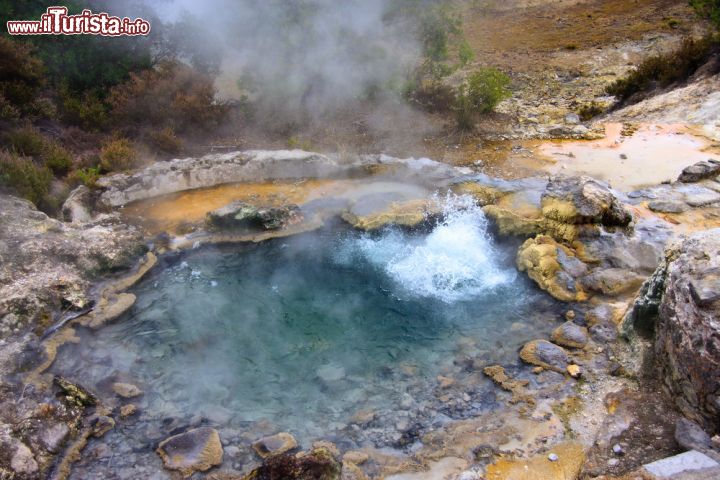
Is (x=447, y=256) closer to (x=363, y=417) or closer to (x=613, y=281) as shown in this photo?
(x=613, y=281)

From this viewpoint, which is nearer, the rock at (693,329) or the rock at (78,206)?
the rock at (693,329)

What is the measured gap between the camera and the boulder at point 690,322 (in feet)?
10.3

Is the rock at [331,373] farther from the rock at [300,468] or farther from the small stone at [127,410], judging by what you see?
the small stone at [127,410]

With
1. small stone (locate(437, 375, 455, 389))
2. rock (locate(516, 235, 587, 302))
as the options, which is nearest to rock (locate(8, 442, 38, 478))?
small stone (locate(437, 375, 455, 389))

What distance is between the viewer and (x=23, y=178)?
20.2ft

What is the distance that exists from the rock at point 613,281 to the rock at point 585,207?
0.79 m

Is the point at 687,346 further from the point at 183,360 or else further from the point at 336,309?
the point at 183,360

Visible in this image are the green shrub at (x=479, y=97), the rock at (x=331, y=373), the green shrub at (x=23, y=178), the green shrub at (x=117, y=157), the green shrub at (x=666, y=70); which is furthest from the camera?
the green shrub at (x=666, y=70)

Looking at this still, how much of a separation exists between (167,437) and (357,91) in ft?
25.4

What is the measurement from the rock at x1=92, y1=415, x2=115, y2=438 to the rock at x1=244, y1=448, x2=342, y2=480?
1285 mm

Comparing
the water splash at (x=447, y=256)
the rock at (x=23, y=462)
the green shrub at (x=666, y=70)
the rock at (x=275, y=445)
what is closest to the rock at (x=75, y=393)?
the rock at (x=23, y=462)

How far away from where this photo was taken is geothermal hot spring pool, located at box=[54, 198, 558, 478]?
385 cm

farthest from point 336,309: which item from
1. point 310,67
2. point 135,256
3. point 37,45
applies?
point 37,45

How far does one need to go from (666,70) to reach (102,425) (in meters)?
11.4
